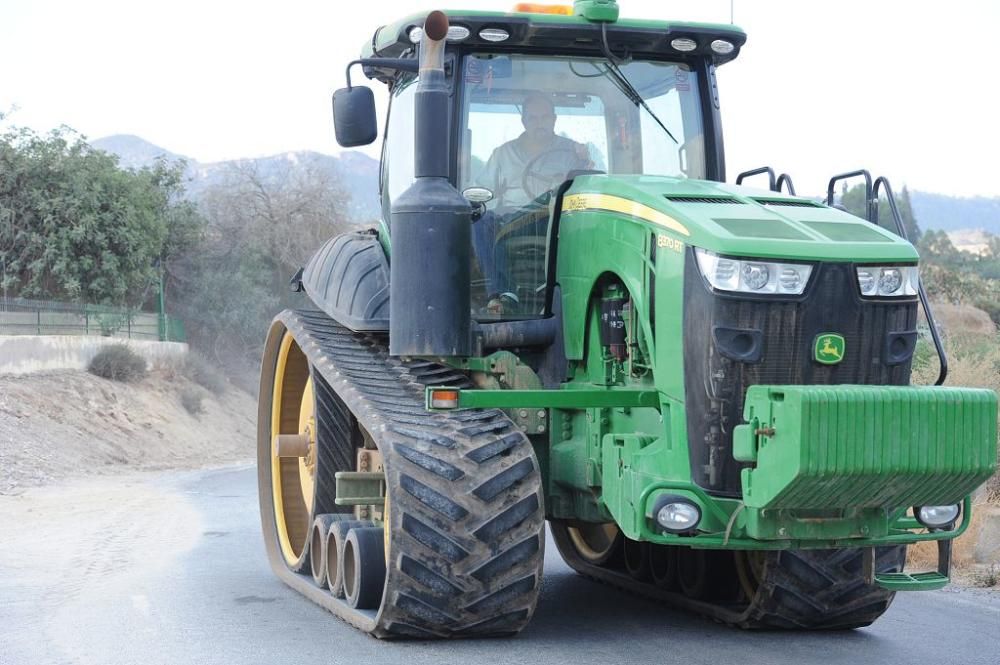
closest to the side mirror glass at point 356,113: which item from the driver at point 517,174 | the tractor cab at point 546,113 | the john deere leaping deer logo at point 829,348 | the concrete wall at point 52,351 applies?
the tractor cab at point 546,113

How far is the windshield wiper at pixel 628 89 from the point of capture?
820cm

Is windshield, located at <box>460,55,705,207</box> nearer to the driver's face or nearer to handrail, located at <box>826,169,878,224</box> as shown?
the driver's face

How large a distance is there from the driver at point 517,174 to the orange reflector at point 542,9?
1.48 feet

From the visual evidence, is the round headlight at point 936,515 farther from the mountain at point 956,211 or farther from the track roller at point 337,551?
the mountain at point 956,211

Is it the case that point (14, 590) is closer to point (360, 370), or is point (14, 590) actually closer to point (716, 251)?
point (360, 370)

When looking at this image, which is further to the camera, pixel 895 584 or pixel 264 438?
pixel 264 438

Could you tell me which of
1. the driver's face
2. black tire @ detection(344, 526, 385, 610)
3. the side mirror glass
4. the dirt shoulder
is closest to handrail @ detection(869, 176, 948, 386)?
the driver's face

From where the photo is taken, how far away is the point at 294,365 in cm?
1028

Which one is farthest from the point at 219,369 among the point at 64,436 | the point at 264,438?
the point at 264,438

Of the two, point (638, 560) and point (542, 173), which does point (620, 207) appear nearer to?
point (542, 173)

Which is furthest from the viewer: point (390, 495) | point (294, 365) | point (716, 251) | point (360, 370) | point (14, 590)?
point (294, 365)

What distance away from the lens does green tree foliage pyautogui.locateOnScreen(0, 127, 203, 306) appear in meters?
35.0

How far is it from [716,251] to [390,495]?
1905 millimetres

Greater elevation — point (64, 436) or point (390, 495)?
point (390, 495)
